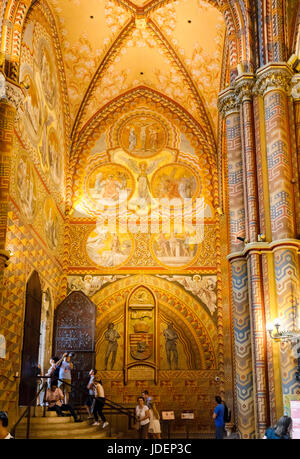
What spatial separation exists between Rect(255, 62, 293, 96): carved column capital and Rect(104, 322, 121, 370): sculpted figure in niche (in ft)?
32.6

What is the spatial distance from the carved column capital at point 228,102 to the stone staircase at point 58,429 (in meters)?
7.78

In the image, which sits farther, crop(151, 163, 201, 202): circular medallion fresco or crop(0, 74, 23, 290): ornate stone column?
crop(151, 163, 201, 202): circular medallion fresco

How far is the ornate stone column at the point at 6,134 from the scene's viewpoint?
40.8ft

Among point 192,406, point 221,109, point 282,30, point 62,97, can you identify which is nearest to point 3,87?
point 221,109

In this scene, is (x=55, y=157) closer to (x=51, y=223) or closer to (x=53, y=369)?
(x=51, y=223)

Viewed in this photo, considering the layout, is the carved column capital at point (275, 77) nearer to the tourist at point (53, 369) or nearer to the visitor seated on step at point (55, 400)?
the visitor seated on step at point (55, 400)

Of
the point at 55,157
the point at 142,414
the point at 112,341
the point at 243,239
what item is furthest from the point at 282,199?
the point at 55,157

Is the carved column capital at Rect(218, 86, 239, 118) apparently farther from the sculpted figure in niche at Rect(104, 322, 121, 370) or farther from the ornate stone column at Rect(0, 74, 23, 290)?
the sculpted figure in niche at Rect(104, 322, 121, 370)

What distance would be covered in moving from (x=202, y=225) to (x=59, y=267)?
17.4ft

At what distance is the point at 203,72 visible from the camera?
19734 millimetres

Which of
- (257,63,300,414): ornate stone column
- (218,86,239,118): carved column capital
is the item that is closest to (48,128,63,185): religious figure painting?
(218,86,239,118): carved column capital

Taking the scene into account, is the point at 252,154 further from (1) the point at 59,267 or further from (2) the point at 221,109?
(1) the point at 59,267

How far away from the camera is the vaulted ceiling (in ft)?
58.0

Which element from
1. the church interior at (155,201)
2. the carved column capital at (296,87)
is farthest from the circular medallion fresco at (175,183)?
the carved column capital at (296,87)
